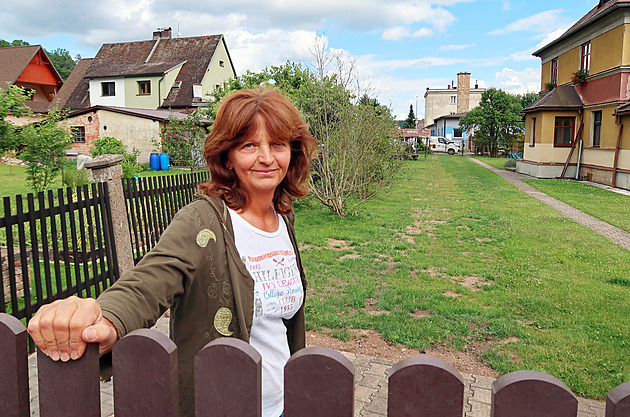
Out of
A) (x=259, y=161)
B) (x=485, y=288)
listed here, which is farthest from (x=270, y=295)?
(x=485, y=288)

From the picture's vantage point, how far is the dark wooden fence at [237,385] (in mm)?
944

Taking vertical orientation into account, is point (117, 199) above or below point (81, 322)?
below

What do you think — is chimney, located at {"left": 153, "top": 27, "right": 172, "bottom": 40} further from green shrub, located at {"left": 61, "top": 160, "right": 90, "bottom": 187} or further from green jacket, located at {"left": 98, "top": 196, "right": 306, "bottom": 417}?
green jacket, located at {"left": 98, "top": 196, "right": 306, "bottom": 417}

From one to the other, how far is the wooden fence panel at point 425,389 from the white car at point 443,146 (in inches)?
2074

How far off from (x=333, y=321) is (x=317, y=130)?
7.41 m

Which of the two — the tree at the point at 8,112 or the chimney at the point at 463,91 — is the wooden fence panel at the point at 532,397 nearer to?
the tree at the point at 8,112

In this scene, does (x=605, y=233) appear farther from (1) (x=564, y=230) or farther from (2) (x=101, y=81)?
(2) (x=101, y=81)

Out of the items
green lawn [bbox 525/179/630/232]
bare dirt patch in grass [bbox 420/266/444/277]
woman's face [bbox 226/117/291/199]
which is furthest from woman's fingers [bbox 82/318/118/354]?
green lawn [bbox 525/179/630/232]

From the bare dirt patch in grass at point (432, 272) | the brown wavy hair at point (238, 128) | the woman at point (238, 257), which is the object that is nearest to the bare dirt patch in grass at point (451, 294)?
the bare dirt patch in grass at point (432, 272)

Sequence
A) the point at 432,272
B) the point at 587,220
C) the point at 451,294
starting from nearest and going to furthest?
1. the point at 451,294
2. the point at 432,272
3. the point at 587,220

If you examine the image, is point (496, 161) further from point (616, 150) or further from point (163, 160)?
point (163, 160)

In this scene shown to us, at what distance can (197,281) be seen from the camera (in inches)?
60.2

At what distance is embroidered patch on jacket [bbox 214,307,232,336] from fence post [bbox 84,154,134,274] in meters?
5.00

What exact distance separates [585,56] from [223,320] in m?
25.7
